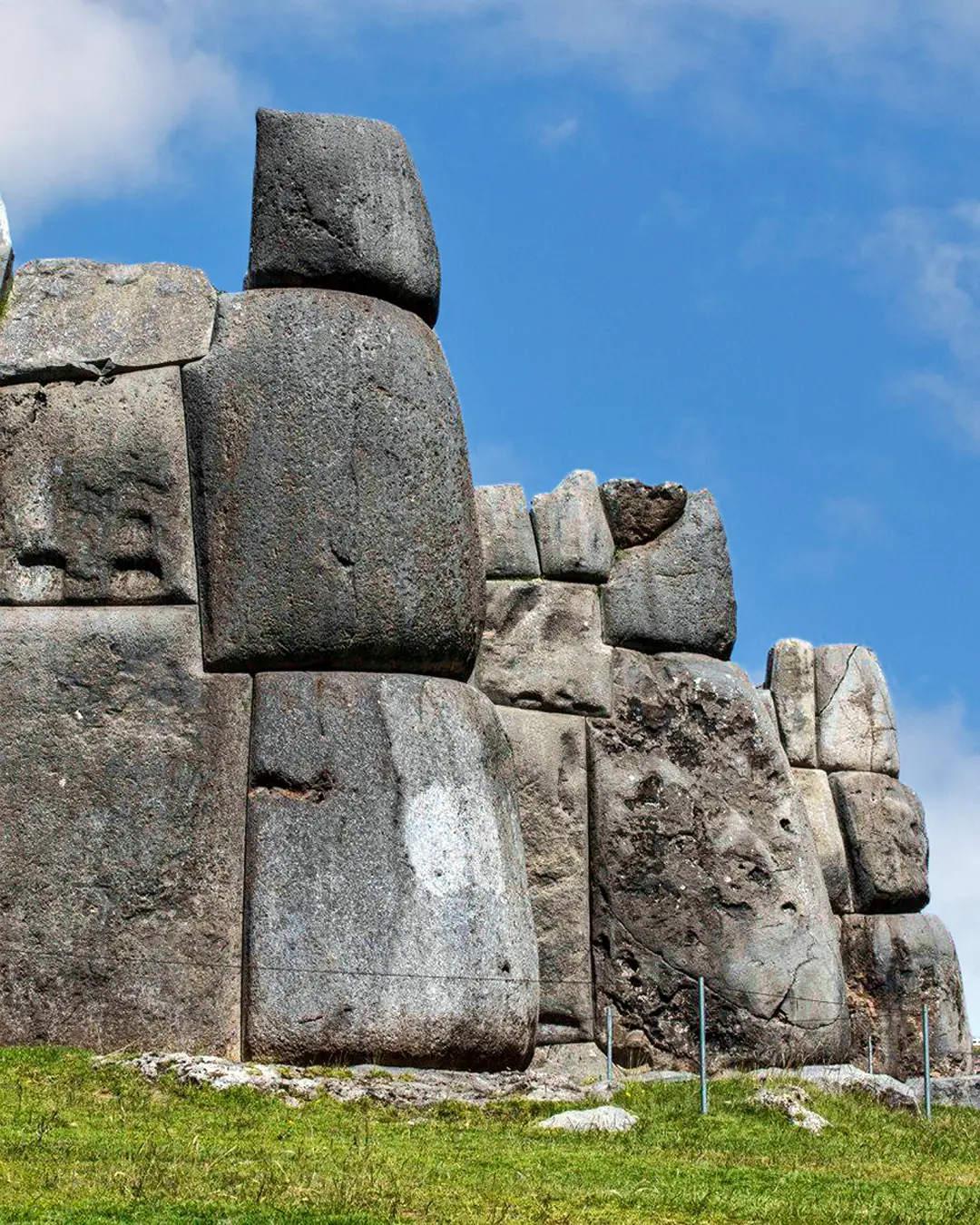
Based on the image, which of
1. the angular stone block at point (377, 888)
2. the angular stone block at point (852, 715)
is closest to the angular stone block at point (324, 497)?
the angular stone block at point (377, 888)

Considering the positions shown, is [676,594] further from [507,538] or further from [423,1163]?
[423,1163]

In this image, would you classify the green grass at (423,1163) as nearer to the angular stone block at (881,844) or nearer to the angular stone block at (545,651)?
the angular stone block at (545,651)

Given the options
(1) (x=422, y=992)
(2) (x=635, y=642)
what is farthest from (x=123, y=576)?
(2) (x=635, y=642)

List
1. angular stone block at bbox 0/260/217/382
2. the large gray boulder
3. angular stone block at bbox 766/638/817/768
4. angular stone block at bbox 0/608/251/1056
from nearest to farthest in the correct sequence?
angular stone block at bbox 0/608/251/1056 < angular stone block at bbox 0/260/217/382 < the large gray boulder < angular stone block at bbox 766/638/817/768

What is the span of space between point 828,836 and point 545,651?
16.0ft

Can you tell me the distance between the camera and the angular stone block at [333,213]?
11.8 metres

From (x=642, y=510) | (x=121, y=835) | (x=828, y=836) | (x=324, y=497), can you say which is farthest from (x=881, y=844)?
(x=121, y=835)

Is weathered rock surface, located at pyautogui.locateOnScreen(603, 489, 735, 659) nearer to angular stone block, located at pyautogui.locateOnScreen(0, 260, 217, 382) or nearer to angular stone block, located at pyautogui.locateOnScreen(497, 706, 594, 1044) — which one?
angular stone block, located at pyautogui.locateOnScreen(497, 706, 594, 1044)

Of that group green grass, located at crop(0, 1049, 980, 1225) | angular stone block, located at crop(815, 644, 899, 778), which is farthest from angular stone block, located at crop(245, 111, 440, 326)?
angular stone block, located at crop(815, 644, 899, 778)

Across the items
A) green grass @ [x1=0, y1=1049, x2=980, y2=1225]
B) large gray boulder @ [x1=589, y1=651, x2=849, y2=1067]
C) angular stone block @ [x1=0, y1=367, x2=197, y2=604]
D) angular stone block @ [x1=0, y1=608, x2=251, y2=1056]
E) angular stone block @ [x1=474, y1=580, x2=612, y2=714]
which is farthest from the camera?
angular stone block @ [x1=474, y1=580, x2=612, y2=714]

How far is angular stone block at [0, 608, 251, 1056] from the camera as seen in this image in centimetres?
1101

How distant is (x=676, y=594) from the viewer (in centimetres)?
1534

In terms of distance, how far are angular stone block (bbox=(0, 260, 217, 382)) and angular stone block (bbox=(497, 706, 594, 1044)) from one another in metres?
4.02

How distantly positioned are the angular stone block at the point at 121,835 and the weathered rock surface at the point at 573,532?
453 cm
